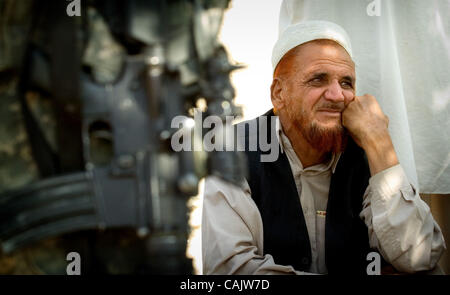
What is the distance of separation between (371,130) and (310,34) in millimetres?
421

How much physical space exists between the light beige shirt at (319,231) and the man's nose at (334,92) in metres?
0.31

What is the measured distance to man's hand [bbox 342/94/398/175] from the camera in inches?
58.1

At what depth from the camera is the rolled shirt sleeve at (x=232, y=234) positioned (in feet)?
4.35

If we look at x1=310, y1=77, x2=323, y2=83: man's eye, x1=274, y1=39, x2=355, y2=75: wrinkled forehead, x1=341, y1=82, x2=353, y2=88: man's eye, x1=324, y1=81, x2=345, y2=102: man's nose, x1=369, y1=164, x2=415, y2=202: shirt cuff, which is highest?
x1=274, y1=39, x2=355, y2=75: wrinkled forehead

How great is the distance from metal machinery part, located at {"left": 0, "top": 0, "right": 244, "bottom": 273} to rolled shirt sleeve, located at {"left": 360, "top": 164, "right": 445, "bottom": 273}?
0.68 metres

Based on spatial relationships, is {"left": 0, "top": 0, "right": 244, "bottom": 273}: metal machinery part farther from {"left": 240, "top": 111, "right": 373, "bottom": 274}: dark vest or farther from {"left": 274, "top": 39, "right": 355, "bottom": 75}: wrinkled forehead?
{"left": 274, "top": 39, "right": 355, "bottom": 75}: wrinkled forehead

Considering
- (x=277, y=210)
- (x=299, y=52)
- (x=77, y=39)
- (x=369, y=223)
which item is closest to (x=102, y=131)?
(x=77, y=39)

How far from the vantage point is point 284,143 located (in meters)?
1.66

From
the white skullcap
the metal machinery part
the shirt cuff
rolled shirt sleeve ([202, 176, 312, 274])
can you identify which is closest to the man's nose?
the white skullcap

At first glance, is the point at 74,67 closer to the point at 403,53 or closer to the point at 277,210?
the point at 277,210

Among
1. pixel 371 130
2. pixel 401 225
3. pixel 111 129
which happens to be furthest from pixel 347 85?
pixel 111 129

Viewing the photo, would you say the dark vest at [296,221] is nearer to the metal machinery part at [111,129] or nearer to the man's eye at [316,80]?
the man's eye at [316,80]

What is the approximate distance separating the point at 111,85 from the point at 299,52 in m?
0.84

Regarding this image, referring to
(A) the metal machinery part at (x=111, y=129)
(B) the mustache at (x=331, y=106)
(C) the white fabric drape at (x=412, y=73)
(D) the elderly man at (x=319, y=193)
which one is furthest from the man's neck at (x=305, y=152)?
(A) the metal machinery part at (x=111, y=129)
